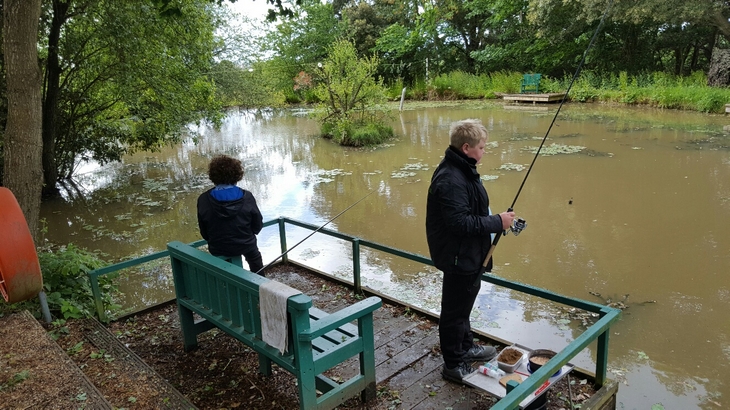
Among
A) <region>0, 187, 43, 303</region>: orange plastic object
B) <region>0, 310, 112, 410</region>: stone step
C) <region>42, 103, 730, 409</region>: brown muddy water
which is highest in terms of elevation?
<region>0, 187, 43, 303</region>: orange plastic object

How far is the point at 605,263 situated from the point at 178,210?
721 centimetres

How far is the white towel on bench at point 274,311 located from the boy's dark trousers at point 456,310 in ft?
3.16

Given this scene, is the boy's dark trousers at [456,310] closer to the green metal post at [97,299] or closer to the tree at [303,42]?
the green metal post at [97,299]

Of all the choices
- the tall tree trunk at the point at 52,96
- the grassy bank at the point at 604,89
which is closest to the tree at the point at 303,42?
the grassy bank at the point at 604,89

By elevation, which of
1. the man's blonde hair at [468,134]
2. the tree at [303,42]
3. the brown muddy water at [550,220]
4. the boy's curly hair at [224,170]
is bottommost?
the brown muddy water at [550,220]

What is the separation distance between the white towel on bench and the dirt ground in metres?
0.61

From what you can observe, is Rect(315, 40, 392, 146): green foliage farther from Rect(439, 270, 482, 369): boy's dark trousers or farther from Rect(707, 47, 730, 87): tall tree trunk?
Rect(707, 47, 730, 87): tall tree trunk

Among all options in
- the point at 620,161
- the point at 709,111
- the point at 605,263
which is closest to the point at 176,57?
the point at 605,263

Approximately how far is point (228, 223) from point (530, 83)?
22.9 m

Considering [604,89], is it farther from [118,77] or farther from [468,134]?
[468,134]

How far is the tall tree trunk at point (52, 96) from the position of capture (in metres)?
7.80

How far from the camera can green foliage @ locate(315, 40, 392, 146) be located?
14.9 meters

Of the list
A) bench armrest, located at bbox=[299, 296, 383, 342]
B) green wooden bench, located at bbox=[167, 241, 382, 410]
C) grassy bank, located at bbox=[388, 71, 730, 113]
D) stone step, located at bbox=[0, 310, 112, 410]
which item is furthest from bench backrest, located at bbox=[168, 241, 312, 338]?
grassy bank, located at bbox=[388, 71, 730, 113]

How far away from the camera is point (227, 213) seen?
343 cm
